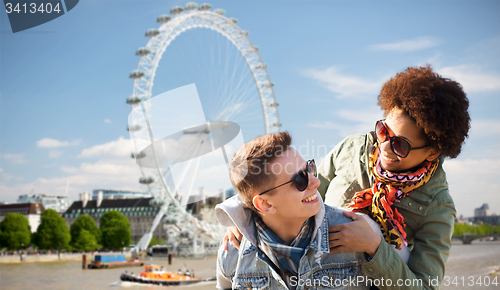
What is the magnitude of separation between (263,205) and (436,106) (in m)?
0.70

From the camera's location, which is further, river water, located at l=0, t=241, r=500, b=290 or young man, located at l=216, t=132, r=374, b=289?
river water, located at l=0, t=241, r=500, b=290

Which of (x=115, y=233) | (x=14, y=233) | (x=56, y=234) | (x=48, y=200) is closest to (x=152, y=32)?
(x=56, y=234)

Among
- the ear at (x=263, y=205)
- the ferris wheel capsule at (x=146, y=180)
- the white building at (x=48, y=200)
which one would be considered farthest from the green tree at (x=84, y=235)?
the white building at (x=48, y=200)

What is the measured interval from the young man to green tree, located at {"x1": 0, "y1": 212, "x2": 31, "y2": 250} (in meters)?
34.7

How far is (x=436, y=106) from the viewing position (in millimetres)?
1549

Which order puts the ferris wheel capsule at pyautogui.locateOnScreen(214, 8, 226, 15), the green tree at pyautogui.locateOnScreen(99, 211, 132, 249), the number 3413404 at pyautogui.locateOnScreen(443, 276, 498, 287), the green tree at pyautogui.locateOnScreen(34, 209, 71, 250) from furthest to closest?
the green tree at pyautogui.locateOnScreen(99, 211, 132, 249) → the green tree at pyautogui.locateOnScreen(34, 209, 71, 250) → the ferris wheel capsule at pyautogui.locateOnScreen(214, 8, 226, 15) → the number 3413404 at pyautogui.locateOnScreen(443, 276, 498, 287)

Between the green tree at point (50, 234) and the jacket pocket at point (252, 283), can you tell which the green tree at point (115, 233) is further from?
the jacket pocket at point (252, 283)

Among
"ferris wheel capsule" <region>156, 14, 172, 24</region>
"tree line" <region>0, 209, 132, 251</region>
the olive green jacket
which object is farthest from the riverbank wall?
the olive green jacket

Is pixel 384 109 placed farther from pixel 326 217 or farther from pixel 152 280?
pixel 152 280

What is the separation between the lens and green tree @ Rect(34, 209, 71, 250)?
105 ft

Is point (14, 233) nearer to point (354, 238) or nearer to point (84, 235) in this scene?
point (84, 235)

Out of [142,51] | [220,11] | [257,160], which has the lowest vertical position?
[257,160]

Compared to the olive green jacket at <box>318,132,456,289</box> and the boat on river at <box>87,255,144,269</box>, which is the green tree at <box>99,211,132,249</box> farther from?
the olive green jacket at <box>318,132,456,289</box>

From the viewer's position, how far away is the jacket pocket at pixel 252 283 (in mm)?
1499
